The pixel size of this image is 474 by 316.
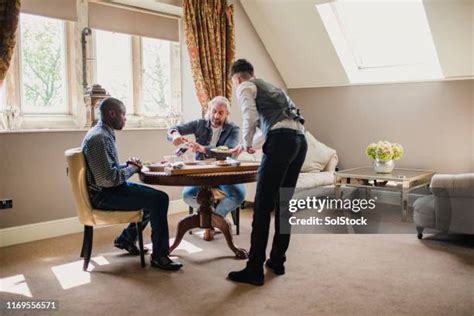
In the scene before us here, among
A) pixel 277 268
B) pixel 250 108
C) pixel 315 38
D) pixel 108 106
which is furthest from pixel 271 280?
pixel 315 38

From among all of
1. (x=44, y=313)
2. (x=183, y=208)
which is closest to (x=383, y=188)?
(x=183, y=208)

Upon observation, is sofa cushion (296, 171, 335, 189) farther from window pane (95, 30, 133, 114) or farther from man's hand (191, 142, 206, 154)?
window pane (95, 30, 133, 114)

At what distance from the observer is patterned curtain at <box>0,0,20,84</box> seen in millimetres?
3375

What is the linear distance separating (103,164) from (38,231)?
1399 mm

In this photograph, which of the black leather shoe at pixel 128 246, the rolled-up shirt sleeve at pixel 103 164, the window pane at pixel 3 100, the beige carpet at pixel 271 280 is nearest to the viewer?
the beige carpet at pixel 271 280

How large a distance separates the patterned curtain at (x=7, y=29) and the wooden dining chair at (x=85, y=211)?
1035 mm

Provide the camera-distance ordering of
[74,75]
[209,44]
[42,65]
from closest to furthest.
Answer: [42,65] < [74,75] < [209,44]

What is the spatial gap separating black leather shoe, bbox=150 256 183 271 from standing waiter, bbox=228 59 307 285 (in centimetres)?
41

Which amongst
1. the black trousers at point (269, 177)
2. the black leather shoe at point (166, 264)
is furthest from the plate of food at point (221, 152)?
the black leather shoe at point (166, 264)

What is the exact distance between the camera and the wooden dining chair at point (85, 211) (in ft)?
9.41

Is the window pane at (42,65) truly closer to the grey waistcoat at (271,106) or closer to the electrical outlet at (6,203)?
the electrical outlet at (6,203)

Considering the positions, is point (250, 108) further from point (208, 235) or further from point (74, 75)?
point (74, 75)

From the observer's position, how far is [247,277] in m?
2.72

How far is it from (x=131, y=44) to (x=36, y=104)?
1.16 metres
